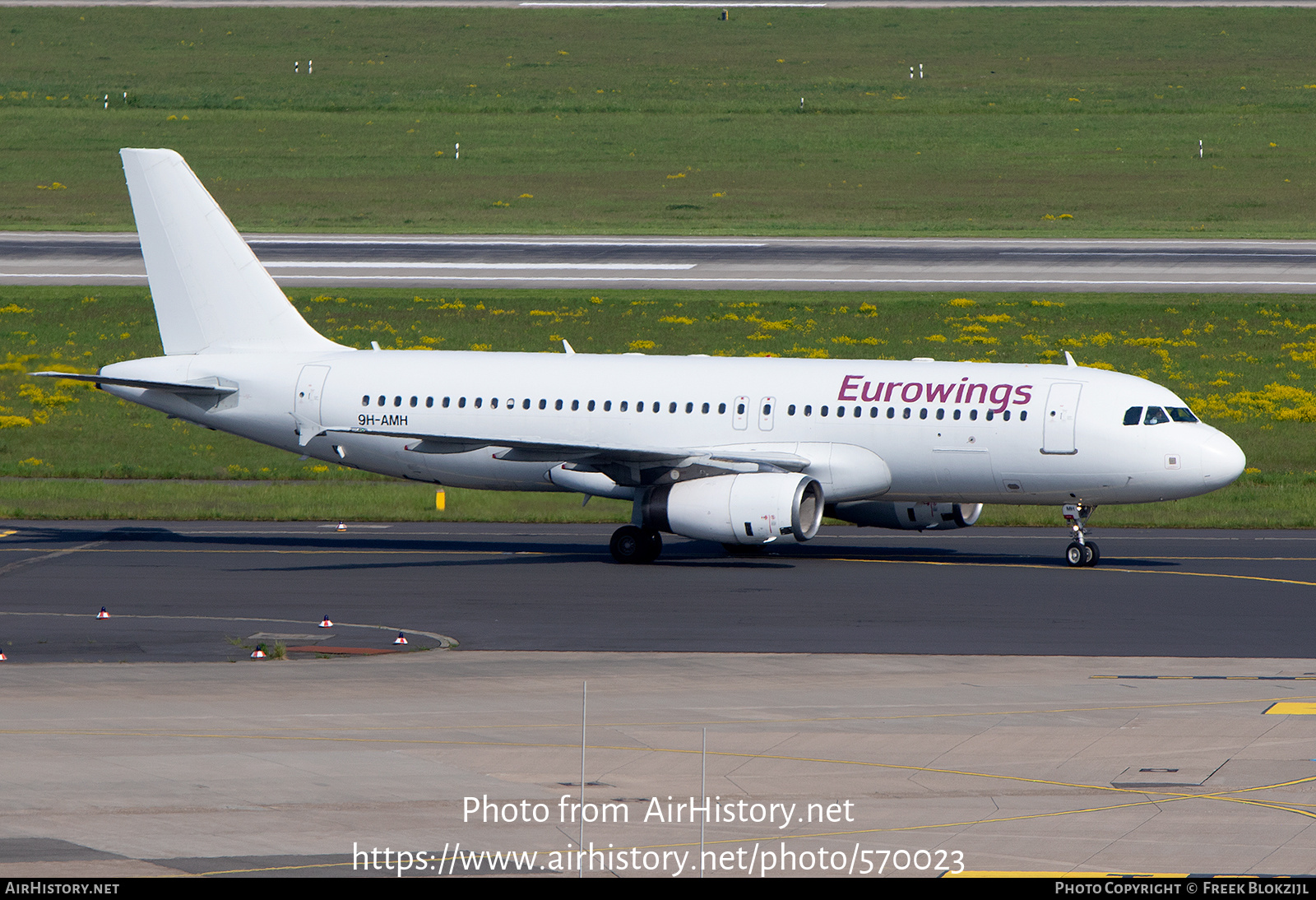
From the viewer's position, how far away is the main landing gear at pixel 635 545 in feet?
127

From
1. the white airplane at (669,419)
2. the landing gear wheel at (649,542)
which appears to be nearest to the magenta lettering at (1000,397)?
the white airplane at (669,419)

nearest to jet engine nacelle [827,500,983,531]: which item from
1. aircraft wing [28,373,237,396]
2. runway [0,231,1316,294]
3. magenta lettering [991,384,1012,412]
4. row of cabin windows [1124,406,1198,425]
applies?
magenta lettering [991,384,1012,412]

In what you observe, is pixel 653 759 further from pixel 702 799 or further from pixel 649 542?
pixel 649 542

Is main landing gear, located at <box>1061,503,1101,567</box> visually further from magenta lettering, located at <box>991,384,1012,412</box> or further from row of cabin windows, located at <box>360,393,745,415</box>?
row of cabin windows, located at <box>360,393,745,415</box>

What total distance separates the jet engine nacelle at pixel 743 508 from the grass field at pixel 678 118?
48753mm

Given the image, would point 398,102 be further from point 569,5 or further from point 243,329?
point 243,329

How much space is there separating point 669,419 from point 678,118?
254 feet

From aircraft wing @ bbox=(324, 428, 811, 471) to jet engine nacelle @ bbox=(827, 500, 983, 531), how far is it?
2.50 metres

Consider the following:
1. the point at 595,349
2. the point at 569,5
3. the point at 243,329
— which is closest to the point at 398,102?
the point at 569,5

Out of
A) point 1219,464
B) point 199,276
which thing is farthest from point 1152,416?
point 199,276

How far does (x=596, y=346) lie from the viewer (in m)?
63.8

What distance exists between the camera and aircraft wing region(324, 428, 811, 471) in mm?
37344

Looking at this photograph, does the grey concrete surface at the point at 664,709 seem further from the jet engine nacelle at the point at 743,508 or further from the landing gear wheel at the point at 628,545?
the jet engine nacelle at the point at 743,508

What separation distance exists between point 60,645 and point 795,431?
16934 millimetres
